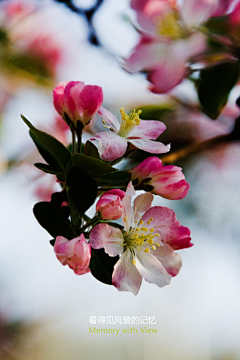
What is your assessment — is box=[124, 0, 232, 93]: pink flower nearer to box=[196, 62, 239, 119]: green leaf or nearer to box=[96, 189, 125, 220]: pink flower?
box=[196, 62, 239, 119]: green leaf

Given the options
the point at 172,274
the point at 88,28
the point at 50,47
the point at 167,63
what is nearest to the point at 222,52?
the point at 167,63

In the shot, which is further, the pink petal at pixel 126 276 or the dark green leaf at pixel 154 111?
the dark green leaf at pixel 154 111

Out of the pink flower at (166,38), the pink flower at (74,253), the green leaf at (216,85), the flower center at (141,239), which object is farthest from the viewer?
the pink flower at (166,38)

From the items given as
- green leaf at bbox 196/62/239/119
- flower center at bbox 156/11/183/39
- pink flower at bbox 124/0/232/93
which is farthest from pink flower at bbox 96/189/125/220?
flower center at bbox 156/11/183/39

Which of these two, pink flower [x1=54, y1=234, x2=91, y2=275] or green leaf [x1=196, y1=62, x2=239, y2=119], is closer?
pink flower [x1=54, y1=234, x2=91, y2=275]

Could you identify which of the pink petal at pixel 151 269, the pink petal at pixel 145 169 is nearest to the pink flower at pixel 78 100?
the pink petal at pixel 145 169

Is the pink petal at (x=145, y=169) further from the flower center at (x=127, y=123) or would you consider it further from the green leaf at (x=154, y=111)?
the green leaf at (x=154, y=111)

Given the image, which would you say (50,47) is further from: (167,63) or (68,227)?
(68,227)
